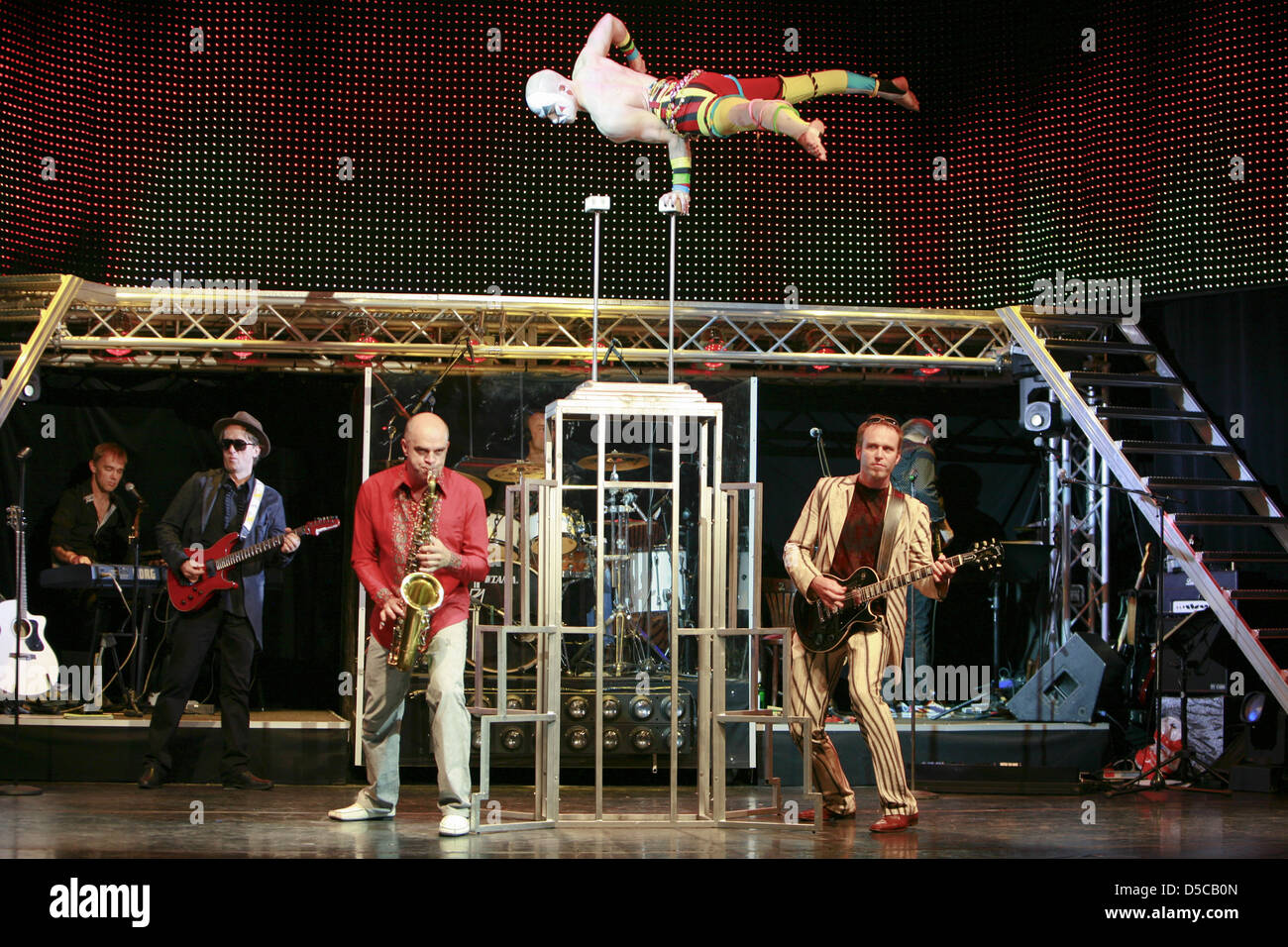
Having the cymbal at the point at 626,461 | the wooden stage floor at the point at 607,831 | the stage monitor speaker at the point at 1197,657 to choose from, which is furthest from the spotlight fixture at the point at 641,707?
the stage monitor speaker at the point at 1197,657

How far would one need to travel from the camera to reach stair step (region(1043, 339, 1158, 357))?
1041cm

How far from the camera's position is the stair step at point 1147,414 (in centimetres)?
1005

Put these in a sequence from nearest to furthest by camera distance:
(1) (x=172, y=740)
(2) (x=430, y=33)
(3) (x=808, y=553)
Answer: (3) (x=808, y=553) < (1) (x=172, y=740) < (2) (x=430, y=33)

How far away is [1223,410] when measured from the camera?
10.3 meters

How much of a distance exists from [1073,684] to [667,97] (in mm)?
4746

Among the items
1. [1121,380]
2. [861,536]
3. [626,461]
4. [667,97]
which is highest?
[667,97]

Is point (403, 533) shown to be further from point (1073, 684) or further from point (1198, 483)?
point (1198, 483)

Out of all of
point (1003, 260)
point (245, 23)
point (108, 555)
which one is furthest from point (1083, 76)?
point (108, 555)

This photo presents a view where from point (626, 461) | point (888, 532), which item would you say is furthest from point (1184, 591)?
point (626, 461)

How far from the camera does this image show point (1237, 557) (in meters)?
9.42

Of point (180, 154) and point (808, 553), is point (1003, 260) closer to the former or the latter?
point (808, 553)

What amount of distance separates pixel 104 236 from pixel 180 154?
2.64 ft

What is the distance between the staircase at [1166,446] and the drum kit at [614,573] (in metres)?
2.96

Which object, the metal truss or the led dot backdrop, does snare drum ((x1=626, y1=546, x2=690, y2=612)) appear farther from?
the led dot backdrop
